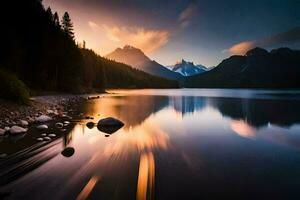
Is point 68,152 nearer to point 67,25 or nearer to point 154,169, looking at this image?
point 154,169

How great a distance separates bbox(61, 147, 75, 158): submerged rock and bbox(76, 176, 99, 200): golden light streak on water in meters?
3.27

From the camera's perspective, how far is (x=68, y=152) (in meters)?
10.3

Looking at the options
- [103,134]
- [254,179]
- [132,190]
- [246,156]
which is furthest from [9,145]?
[246,156]

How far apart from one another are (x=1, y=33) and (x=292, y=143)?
1908 inches

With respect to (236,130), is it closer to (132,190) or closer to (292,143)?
(292,143)

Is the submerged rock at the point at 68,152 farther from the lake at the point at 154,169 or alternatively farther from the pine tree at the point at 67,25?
the pine tree at the point at 67,25

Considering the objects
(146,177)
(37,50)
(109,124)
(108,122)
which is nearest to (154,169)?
(146,177)

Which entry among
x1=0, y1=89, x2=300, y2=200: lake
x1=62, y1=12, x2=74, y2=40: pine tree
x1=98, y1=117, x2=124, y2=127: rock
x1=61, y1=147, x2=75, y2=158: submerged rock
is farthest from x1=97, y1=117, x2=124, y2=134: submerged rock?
x1=62, y1=12, x2=74, y2=40: pine tree

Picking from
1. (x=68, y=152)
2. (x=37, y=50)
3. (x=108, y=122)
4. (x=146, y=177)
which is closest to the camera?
(x=146, y=177)

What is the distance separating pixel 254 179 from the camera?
7.67 meters

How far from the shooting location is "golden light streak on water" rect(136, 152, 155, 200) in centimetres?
623

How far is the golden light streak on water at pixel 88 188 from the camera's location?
19.7ft

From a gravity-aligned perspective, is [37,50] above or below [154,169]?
above

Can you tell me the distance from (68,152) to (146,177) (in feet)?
16.7
